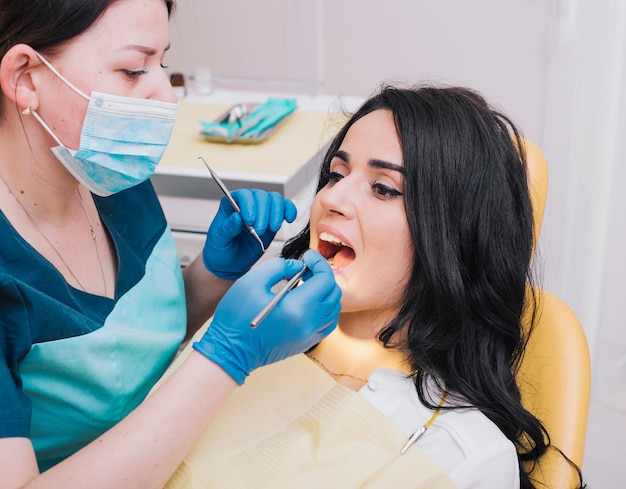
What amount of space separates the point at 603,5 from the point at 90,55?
1886 millimetres

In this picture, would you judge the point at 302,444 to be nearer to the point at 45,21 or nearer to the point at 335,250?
the point at 335,250

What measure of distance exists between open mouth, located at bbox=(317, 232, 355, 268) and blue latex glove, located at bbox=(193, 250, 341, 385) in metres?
0.17

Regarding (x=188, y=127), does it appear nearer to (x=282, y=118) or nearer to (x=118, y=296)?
(x=282, y=118)

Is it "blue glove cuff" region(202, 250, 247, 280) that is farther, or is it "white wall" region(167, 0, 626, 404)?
"white wall" region(167, 0, 626, 404)

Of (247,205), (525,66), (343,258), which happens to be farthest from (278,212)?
(525,66)

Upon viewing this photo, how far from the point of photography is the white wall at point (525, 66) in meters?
2.58

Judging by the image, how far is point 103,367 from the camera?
1.33 meters

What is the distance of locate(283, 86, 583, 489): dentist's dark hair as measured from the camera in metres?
1.34

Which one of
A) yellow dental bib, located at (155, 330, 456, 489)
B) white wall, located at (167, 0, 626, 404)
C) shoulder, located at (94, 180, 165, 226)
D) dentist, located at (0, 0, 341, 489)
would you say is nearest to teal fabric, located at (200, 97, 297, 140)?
white wall, located at (167, 0, 626, 404)

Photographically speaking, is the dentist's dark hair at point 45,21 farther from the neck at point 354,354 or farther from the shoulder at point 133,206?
the neck at point 354,354

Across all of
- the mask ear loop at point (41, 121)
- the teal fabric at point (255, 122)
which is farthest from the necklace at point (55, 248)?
the teal fabric at point (255, 122)

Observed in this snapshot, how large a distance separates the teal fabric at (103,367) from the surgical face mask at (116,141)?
0.22 m

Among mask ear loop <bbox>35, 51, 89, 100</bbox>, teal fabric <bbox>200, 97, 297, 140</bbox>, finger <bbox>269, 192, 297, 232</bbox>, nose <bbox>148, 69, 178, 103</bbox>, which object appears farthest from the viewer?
teal fabric <bbox>200, 97, 297, 140</bbox>

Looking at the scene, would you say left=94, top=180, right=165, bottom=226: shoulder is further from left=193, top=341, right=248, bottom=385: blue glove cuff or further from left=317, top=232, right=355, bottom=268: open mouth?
left=193, top=341, right=248, bottom=385: blue glove cuff
